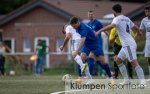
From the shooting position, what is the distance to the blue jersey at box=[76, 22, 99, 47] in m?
17.2

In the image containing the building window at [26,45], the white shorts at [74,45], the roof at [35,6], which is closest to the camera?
the white shorts at [74,45]

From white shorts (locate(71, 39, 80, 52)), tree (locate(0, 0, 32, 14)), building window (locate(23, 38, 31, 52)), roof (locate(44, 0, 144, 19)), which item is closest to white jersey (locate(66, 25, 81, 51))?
white shorts (locate(71, 39, 80, 52))

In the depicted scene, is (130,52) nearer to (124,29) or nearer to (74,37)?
(124,29)

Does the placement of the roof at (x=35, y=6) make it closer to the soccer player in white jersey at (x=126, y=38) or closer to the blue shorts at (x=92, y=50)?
the blue shorts at (x=92, y=50)

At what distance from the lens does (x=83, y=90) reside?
1545 cm

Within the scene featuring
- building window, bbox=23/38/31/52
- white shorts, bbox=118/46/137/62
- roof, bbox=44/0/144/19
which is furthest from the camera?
roof, bbox=44/0/144/19

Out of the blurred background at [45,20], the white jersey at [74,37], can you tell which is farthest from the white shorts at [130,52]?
the blurred background at [45,20]

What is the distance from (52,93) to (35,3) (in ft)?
114

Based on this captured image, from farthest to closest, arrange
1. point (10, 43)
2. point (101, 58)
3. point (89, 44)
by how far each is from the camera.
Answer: point (10, 43)
point (101, 58)
point (89, 44)

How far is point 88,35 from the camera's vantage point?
1831cm

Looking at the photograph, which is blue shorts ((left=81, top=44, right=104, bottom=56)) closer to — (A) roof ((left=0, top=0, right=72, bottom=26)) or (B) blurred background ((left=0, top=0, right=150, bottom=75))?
(B) blurred background ((left=0, top=0, right=150, bottom=75))

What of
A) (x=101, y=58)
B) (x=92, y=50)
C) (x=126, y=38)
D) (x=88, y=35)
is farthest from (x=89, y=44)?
(x=126, y=38)

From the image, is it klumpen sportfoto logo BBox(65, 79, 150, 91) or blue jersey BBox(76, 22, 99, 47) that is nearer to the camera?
klumpen sportfoto logo BBox(65, 79, 150, 91)

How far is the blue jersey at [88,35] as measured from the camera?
677 inches
